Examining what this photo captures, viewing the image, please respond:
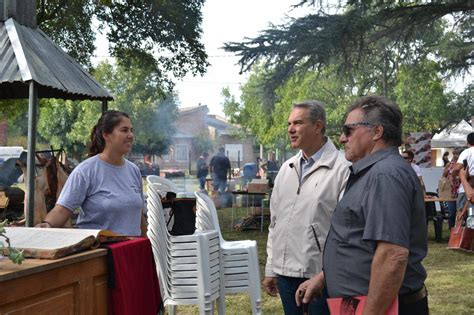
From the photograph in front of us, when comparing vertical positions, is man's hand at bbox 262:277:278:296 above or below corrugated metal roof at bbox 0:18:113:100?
below

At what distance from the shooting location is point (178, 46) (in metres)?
17.0

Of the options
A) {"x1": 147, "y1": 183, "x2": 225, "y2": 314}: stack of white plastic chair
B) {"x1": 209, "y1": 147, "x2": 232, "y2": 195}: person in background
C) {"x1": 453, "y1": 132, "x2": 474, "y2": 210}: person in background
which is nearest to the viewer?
{"x1": 147, "y1": 183, "x2": 225, "y2": 314}: stack of white plastic chair

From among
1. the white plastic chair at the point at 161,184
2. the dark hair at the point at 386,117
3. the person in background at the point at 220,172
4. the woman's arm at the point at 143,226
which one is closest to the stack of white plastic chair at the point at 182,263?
the white plastic chair at the point at 161,184

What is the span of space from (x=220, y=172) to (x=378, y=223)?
18.7 m

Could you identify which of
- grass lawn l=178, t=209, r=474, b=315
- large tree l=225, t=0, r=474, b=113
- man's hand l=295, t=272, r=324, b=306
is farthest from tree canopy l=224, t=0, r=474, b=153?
man's hand l=295, t=272, r=324, b=306

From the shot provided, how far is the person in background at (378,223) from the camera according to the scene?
253cm

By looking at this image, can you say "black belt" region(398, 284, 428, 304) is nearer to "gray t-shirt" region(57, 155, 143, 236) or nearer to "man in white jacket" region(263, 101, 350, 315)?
"man in white jacket" region(263, 101, 350, 315)

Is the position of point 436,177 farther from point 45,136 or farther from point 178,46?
point 45,136

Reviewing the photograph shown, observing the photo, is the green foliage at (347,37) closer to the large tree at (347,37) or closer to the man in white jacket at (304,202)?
the large tree at (347,37)

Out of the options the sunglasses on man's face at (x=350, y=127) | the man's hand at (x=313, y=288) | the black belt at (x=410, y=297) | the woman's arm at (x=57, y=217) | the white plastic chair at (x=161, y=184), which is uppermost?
the sunglasses on man's face at (x=350, y=127)

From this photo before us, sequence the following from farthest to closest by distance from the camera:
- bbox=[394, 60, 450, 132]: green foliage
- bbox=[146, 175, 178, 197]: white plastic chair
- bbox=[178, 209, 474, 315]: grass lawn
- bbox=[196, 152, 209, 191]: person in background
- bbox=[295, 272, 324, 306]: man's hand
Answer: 1. bbox=[394, 60, 450, 132]: green foliage
2. bbox=[196, 152, 209, 191]: person in background
3. bbox=[178, 209, 474, 315]: grass lawn
4. bbox=[146, 175, 178, 197]: white plastic chair
5. bbox=[295, 272, 324, 306]: man's hand

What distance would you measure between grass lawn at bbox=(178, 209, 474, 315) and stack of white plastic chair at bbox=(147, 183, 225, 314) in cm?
199

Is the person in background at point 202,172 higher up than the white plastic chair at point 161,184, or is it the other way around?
the white plastic chair at point 161,184

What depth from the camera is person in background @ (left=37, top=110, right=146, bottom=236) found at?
3.90 metres
